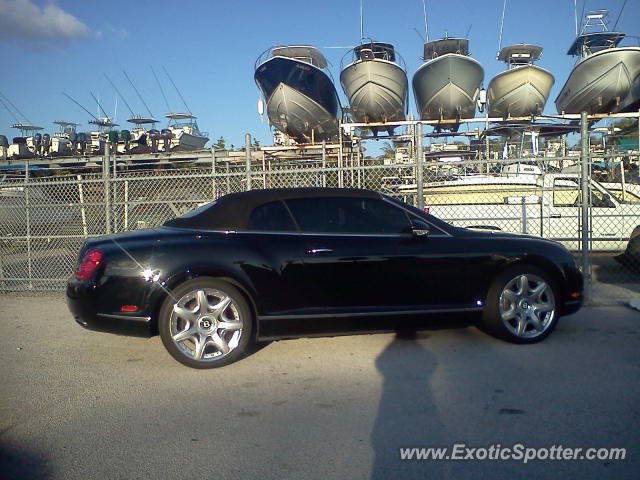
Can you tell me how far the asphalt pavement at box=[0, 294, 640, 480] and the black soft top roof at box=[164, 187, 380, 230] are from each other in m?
1.31

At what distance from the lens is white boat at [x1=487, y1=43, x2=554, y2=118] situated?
20516 mm

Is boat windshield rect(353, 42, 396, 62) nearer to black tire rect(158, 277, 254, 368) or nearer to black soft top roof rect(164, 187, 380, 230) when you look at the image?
black soft top roof rect(164, 187, 380, 230)

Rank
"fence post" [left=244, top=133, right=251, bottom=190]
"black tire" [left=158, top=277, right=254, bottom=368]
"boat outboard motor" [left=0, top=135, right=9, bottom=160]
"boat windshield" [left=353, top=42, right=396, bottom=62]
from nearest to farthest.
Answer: "black tire" [left=158, top=277, right=254, bottom=368], "fence post" [left=244, top=133, right=251, bottom=190], "boat windshield" [left=353, top=42, right=396, bottom=62], "boat outboard motor" [left=0, top=135, right=9, bottom=160]

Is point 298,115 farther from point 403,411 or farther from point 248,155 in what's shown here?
point 403,411

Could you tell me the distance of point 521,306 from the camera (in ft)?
18.5

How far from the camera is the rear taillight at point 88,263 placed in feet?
16.8

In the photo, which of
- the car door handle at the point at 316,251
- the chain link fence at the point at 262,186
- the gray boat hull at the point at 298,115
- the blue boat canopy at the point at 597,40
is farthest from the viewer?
the blue boat canopy at the point at 597,40

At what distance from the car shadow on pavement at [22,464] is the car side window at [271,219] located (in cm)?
256

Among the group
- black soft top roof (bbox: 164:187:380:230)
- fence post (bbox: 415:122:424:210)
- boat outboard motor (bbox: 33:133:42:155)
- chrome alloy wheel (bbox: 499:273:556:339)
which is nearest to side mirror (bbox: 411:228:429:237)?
black soft top roof (bbox: 164:187:380:230)

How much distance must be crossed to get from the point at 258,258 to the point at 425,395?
1865 millimetres

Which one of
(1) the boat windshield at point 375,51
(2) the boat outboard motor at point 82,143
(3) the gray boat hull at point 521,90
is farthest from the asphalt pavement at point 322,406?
(2) the boat outboard motor at point 82,143

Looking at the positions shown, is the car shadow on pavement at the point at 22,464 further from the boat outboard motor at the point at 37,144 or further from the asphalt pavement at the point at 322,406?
the boat outboard motor at the point at 37,144

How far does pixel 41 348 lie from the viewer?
6047 mm

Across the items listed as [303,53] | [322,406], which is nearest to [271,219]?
[322,406]
